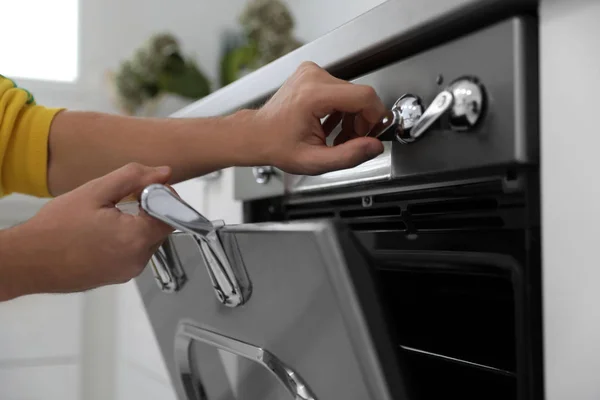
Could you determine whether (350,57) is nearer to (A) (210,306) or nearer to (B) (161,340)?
(A) (210,306)

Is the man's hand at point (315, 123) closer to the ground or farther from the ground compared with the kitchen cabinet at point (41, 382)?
farther from the ground

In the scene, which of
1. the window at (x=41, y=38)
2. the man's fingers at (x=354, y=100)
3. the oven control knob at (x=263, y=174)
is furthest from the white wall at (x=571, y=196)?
the window at (x=41, y=38)

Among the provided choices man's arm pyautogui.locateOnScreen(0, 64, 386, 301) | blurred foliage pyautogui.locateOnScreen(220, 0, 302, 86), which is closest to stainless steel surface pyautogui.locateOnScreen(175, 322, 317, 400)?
man's arm pyautogui.locateOnScreen(0, 64, 386, 301)

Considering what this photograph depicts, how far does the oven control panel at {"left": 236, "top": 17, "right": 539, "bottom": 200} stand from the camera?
1.18 ft

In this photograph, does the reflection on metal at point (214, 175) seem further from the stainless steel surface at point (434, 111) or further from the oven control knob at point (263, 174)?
the stainless steel surface at point (434, 111)

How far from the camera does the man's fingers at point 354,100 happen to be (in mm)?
450

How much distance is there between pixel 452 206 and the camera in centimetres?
47

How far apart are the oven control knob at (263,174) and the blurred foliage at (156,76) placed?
Result: 1.00m

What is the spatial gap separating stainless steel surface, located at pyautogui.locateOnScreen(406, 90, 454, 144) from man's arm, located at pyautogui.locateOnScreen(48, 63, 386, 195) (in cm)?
5

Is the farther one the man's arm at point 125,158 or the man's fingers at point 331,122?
the man's fingers at point 331,122

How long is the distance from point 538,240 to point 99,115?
1.64ft

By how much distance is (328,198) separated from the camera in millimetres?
582

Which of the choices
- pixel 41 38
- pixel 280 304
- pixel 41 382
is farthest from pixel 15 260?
pixel 41 38

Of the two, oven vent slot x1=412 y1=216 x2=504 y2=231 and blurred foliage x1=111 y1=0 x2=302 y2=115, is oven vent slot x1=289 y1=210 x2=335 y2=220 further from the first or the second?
blurred foliage x1=111 y1=0 x2=302 y2=115
